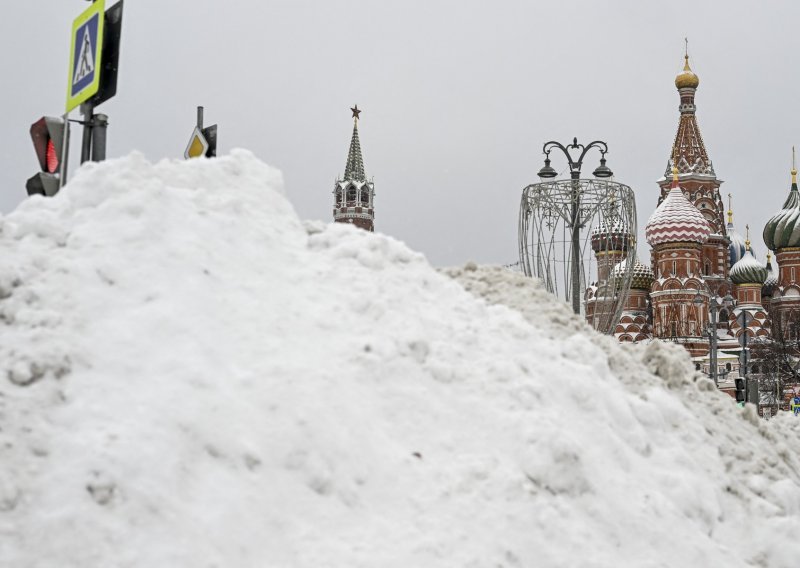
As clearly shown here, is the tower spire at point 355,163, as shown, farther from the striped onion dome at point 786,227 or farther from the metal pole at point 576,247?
the metal pole at point 576,247

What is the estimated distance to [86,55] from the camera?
7.18 m

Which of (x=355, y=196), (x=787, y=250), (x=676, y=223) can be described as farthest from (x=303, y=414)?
(x=355, y=196)

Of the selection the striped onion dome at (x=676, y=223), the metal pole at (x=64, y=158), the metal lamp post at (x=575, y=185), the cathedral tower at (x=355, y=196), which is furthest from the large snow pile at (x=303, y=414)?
the cathedral tower at (x=355, y=196)

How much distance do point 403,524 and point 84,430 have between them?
1228 mm

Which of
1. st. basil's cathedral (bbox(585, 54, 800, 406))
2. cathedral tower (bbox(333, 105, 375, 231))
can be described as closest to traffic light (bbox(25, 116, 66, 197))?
st. basil's cathedral (bbox(585, 54, 800, 406))

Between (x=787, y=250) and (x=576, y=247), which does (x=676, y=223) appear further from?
(x=576, y=247)

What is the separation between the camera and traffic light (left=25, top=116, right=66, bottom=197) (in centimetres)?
734

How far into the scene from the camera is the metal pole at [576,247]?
47.6ft

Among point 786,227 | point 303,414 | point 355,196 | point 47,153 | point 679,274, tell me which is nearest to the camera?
point 303,414

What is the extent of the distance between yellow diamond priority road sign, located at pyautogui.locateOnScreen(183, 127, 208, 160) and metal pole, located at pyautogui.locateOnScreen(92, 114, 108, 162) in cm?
69

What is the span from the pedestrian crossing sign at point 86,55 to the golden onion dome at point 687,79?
2464 inches

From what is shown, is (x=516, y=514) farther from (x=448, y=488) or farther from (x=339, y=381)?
(x=339, y=381)

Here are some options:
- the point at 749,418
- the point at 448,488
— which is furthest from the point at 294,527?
the point at 749,418

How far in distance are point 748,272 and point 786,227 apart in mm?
3653
